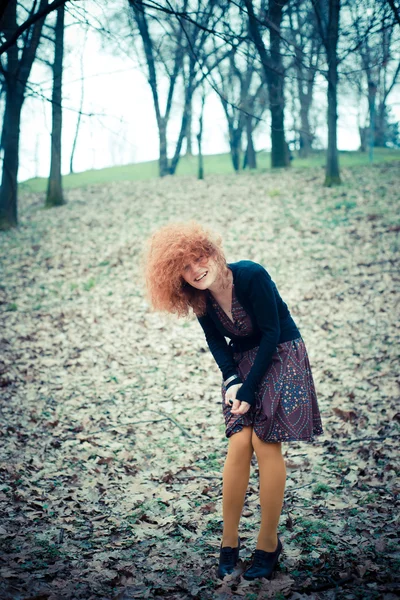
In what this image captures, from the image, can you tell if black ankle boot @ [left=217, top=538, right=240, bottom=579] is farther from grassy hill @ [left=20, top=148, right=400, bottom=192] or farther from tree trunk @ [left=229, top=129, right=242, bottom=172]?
tree trunk @ [left=229, top=129, right=242, bottom=172]

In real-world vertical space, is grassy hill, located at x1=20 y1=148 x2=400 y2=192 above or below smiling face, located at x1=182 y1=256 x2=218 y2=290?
above

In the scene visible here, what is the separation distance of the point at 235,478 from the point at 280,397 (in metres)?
0.52

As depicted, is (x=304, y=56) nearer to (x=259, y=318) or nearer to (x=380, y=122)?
(x=259, y=318)

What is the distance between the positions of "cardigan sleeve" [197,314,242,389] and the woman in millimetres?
11

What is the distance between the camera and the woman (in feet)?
8.25

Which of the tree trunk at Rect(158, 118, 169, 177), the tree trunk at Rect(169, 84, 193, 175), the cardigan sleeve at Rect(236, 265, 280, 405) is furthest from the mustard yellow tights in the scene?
the tree trunk at Rect(158, 118, 169, 177)

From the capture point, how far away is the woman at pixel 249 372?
A: 2.52 meters

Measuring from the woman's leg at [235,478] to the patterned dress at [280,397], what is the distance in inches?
2.5

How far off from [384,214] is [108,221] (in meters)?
7.27

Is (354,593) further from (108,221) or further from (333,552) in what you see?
(108,221)

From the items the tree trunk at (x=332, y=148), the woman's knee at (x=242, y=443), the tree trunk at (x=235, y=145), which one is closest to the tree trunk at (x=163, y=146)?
the tree trunk at (x=235, y=145)

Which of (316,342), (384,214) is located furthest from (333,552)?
(384,214)

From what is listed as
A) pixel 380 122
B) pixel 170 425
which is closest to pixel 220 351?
pixel 170 425

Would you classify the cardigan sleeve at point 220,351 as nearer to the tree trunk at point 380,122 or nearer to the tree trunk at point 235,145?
the tree trunk at point 235,145
